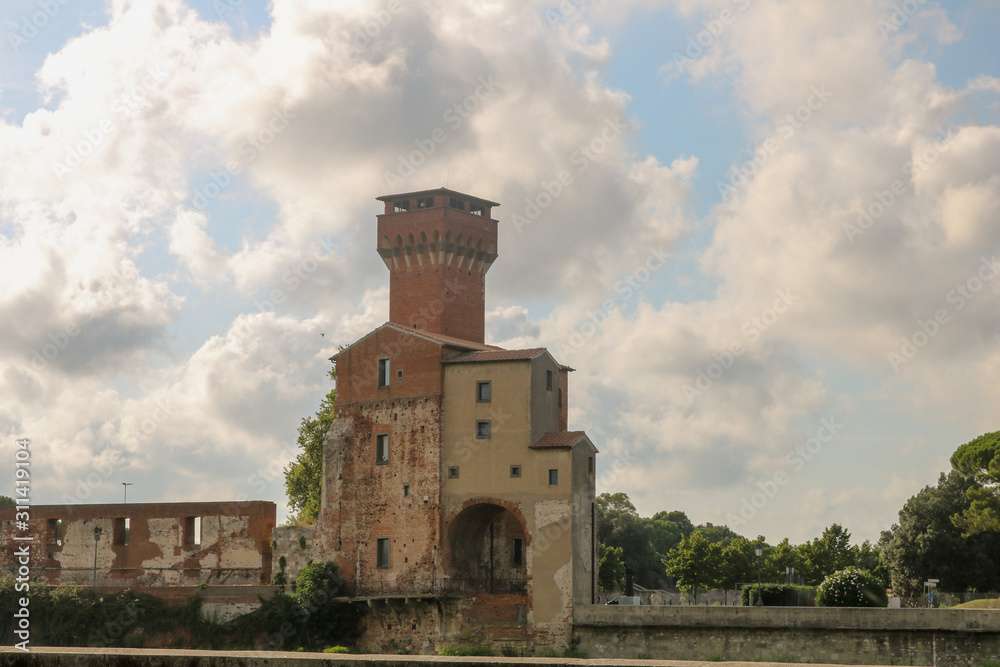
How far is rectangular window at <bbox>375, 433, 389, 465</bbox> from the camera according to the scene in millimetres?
45938

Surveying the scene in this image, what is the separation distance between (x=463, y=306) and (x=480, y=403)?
9.07 metres

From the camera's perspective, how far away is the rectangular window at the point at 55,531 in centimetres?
5066

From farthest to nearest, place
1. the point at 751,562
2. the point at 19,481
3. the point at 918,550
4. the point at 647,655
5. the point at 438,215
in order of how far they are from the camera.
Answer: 1. the point at 751,562
2. the point at 918,550
3. the point at 438,215
4. the point at 647,655
5. the point at 19,481

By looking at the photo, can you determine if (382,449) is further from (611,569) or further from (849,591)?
(611,569)

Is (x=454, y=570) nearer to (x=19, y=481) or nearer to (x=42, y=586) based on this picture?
(x=42, y=586)

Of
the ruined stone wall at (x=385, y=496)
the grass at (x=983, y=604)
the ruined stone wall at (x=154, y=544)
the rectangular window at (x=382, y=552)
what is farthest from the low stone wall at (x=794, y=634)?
the ruined stone wall at (x=154, y=544)

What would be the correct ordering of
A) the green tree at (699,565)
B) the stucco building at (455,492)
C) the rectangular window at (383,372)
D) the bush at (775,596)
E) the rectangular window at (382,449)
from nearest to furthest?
the stucco building at (455,492) < the bush at (775,596) < the rectangular window at (382,449) < the rectangular window at (383,372) < the green tree at (699,565)

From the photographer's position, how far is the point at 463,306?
52406 millimetres

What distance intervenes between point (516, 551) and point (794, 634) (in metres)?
11.9

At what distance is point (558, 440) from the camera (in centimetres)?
4288

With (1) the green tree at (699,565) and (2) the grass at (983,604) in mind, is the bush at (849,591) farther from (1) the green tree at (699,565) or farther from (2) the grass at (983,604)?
(1) the green tree at (699,565)

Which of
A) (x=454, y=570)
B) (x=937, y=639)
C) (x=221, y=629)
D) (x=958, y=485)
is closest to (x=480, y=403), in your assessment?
(x=454, y=570)

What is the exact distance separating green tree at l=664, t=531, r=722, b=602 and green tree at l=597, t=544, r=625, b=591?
5247 mm

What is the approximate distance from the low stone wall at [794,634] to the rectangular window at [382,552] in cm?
831
